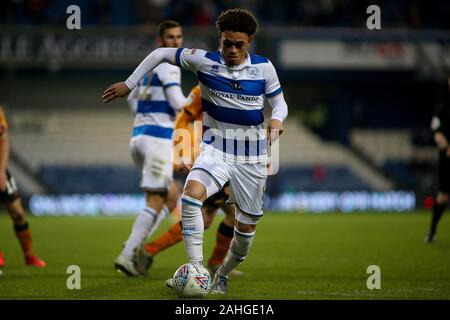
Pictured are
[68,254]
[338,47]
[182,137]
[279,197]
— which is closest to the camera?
[182,137]

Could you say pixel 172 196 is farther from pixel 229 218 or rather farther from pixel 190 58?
pixel 190 58

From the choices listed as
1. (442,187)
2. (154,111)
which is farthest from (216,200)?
(442,187)

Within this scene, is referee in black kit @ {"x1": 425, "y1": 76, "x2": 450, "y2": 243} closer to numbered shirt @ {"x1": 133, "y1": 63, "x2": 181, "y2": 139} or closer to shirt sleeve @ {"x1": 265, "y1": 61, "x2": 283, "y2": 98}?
numbered shirt @ {"x1": 133, "y1": 63, "x2": 181, "y2": 139}

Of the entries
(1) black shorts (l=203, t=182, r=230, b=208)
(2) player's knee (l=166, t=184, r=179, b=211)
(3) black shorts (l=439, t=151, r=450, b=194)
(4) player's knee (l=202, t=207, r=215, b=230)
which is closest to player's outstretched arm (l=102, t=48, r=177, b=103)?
(1) black shorts (l=203, t=182, r=230, b=208)

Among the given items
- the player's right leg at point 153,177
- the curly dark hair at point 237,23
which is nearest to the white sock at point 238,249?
the curly dark hair at point 237,23

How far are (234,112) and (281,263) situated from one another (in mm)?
3391

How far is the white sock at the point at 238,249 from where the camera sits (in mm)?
7277

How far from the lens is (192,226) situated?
6922 millimetres

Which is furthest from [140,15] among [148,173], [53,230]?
[148,173]

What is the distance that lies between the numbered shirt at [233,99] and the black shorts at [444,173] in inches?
234
